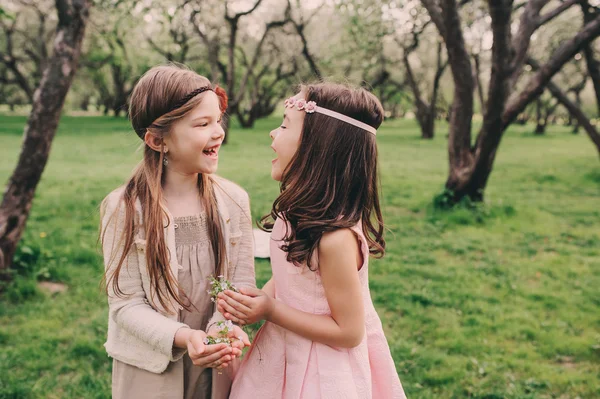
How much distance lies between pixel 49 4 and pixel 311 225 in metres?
24.5

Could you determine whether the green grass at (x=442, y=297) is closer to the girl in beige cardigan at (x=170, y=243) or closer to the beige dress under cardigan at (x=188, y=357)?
the girl in beige cardigan at (x=170, y=243)

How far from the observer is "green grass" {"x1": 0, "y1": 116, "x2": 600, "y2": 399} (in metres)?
3.25

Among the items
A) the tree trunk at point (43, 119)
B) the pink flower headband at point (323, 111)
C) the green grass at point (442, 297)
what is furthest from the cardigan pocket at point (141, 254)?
the tree trunk at point (43, 119)

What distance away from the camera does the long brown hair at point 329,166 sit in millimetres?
1729

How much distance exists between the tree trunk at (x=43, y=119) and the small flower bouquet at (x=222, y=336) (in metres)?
3.20

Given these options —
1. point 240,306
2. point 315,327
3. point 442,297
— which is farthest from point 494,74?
point 240,306

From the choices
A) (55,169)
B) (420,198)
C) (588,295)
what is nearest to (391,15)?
(420,198)

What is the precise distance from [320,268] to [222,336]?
39cm

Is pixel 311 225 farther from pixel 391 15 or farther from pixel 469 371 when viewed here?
pixel 391 15

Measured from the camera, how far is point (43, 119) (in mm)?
3984

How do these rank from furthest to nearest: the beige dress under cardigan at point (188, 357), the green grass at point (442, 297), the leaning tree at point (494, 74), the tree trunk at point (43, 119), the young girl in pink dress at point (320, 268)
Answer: the leaning tree at point (494, 74), the tree trunk at point (43, 119), the green grass at point (442, 297), the beige dress under cardigan at point (188, 357), the young girl in pink dress at point (320, 268)

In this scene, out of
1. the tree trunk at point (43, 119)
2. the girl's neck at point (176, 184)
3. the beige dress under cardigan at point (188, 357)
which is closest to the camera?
the beige dress under cardigan at point (188, 357)

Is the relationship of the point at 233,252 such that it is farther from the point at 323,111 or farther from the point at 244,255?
the point at 323,111

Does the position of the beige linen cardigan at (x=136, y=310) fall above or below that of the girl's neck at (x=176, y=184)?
below
